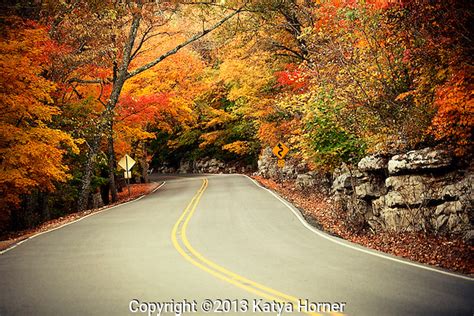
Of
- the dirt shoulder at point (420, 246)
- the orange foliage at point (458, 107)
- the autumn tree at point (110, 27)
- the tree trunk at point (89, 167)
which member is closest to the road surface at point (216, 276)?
the dirt shoulder at point (420, 246)

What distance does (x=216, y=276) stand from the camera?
7.16 metres

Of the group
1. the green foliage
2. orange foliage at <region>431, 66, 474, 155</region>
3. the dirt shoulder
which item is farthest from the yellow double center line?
the green foliage

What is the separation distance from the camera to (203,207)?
1728 cm

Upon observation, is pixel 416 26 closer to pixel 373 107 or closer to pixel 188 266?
pixel 373 107

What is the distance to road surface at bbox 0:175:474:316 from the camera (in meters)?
Result: 5.65

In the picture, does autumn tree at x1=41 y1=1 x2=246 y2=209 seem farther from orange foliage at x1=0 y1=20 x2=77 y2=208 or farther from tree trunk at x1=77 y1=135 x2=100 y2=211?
orange foliage at x1=0 y1=20 x2=77 y2=208

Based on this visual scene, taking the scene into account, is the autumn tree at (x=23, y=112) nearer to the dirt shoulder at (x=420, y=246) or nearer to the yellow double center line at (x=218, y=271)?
the yellow double center line at (x=218, y=271)

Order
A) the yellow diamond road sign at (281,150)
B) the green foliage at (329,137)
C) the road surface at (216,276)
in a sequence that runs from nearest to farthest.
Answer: the road surface at (216,276) → the green foliage at (329,137) → the yellow diamond road sign at (281,150)

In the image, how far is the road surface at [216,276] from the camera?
5652mm

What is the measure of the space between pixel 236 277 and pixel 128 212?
10952mm

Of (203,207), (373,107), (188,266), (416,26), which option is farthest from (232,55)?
(188,266)

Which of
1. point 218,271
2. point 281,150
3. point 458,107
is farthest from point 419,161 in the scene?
point 281,150

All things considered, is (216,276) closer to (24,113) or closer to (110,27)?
(24,113)

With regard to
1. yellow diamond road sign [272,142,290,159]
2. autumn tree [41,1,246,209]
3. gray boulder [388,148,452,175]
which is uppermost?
autumn tree [41,1,246,209]
